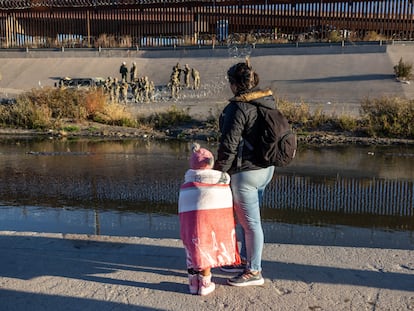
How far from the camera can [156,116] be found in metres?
20.1

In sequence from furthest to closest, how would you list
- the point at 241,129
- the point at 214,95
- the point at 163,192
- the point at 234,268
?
1. the point at 214,95
2. the point at 163,192
3. the point at 234,268
4. the point at 241,129

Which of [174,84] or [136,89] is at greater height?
[174,84]

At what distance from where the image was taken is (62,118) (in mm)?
20719

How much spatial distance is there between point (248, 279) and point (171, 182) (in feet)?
20.3

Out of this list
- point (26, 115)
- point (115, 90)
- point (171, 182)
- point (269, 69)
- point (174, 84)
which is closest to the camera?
point (171, 182)

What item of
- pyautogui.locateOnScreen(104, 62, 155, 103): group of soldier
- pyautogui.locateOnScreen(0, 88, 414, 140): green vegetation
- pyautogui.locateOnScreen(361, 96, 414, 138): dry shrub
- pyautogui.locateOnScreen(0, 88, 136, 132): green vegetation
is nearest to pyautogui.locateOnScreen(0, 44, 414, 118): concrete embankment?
pyautogui.locateOnScreen(0, 88, 414, 140): green vegetation

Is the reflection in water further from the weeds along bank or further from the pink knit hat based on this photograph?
the pink knit hat

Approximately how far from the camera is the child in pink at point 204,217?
434 centimetres

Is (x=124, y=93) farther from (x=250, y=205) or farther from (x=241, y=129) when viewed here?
(x=241, y=129)

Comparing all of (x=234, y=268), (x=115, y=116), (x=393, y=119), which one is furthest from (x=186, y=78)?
(x=234, y=268)

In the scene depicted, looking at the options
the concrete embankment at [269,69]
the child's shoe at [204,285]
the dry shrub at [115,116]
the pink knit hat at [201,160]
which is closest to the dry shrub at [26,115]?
the dry shrub at [115,116]

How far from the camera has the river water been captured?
7641 millimetres

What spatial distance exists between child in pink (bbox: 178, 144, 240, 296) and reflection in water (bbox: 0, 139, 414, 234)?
3362mm

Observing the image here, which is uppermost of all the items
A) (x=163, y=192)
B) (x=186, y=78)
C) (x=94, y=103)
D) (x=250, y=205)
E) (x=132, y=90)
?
(x=186, y=78)
